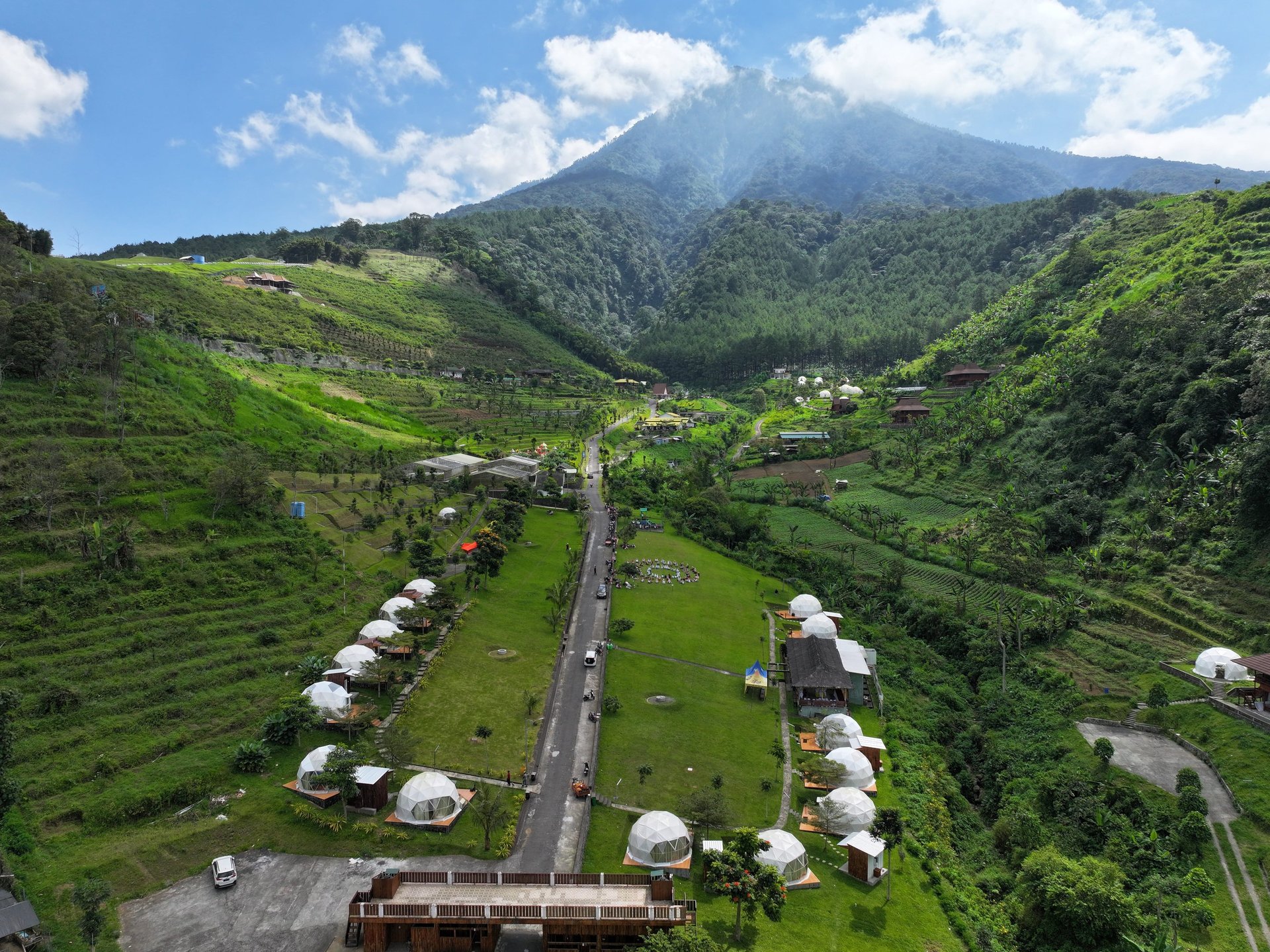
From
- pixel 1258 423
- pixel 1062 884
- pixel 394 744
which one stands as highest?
pixel 1258 423

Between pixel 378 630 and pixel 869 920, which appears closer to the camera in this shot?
pixel 869 920

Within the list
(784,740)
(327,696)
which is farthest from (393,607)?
(784,740)

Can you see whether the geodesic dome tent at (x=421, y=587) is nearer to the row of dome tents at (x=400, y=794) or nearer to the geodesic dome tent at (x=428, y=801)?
the row of dome tents at (x=400, y=794)

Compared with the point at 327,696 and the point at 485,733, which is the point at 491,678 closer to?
the point at 485,733

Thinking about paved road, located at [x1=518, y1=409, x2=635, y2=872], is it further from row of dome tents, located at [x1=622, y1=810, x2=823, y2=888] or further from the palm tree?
the palm tree

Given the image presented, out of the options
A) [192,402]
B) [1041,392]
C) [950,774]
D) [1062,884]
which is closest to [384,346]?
[192,402]

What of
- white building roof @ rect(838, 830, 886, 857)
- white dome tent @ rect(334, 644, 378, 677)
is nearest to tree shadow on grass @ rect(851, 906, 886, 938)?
white building roof @ rect(838, 830, 886, 857)

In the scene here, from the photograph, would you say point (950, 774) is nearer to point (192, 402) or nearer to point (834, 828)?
point (834, 828)
